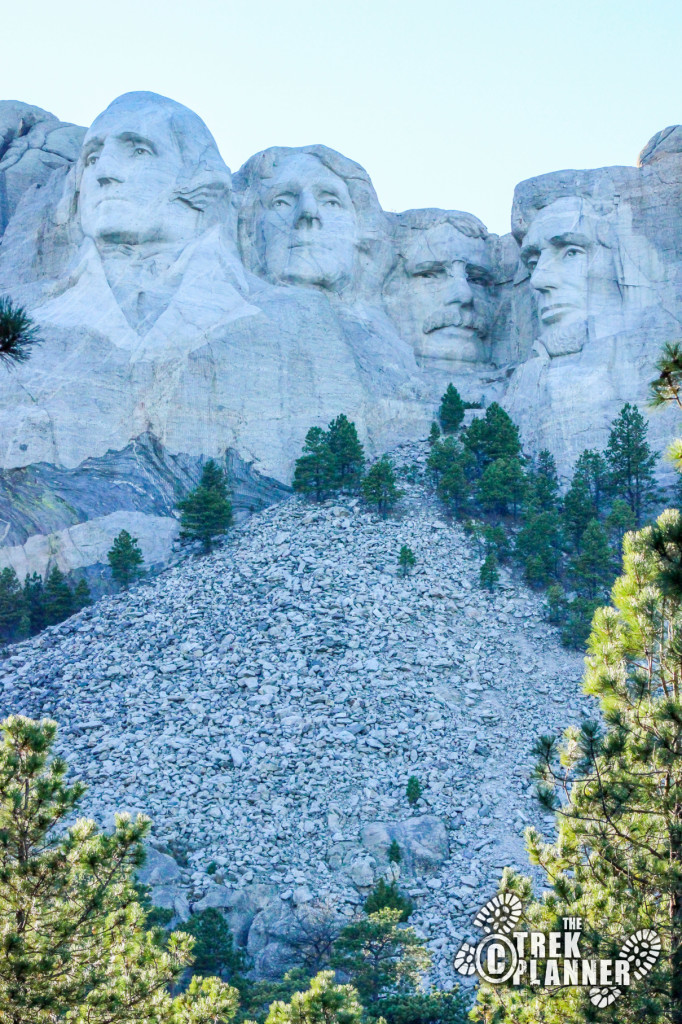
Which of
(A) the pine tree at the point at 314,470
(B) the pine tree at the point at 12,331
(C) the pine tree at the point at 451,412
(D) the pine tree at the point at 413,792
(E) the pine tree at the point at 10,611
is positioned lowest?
(D) the pine tree at the point at 413,792

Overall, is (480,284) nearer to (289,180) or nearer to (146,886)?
(289,180)

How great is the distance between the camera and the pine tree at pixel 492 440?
1491 inches

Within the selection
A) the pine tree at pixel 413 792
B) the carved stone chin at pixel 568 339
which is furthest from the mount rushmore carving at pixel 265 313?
the pine tree at pixel 413 792

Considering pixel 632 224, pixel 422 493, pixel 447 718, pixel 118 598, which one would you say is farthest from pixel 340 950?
pixel 632 224

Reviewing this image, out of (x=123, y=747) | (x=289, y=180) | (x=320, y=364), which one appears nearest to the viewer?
(x=123, y=747)

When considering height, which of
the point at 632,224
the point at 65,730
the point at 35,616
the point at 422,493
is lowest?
the point at 65,730

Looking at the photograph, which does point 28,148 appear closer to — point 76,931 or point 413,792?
point 413,792

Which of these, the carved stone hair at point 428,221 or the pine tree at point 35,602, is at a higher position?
the carved stone hair at point 428,221

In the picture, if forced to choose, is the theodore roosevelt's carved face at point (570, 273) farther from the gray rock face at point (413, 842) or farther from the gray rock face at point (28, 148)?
the gray rock face at point (413, 842)

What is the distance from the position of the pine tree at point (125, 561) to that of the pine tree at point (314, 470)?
472 centimetres

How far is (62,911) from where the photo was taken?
11547mm

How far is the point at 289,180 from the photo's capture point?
43.8 m

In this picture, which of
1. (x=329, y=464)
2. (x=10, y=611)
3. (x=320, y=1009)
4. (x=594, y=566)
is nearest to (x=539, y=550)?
(x=594, y=566)

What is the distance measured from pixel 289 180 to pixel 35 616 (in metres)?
17.2
